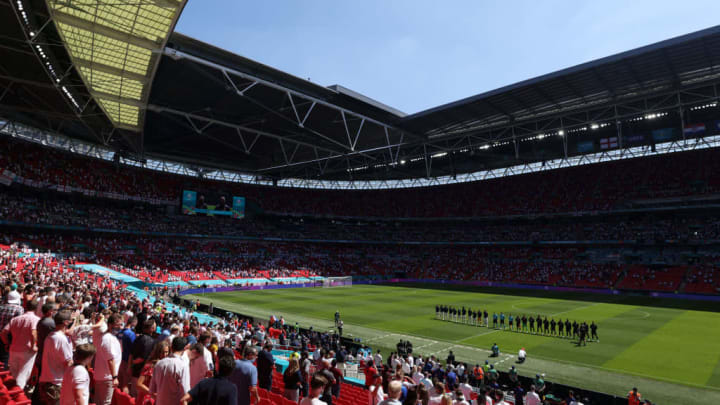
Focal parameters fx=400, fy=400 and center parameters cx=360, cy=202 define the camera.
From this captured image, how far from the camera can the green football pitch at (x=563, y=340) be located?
16.2 meters

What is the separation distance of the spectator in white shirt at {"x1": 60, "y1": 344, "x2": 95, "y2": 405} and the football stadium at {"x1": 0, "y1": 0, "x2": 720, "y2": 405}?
24 millimetres

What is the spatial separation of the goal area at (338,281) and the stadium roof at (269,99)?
668 inches

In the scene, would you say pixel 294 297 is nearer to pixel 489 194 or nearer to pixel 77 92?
pixel 77 92

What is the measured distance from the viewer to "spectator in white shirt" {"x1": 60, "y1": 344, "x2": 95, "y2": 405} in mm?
4270

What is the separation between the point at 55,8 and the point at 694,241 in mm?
59323

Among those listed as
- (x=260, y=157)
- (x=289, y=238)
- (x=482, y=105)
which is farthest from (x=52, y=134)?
(x=482, y=105)

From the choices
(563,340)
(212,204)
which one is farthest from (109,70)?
(212,204)

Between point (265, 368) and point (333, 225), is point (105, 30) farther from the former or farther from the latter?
point (333, 225)

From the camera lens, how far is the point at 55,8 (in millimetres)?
20000

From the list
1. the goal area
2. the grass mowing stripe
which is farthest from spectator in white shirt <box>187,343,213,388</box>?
the goal area

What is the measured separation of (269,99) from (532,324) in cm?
2887

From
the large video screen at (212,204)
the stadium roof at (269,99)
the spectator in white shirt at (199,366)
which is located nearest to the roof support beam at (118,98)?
the stadium roof at (269,99)

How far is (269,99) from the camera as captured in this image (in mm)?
37656

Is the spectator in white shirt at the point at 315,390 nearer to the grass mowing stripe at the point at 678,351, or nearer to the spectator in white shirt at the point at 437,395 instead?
the spectator in white shirt at the point at 437,395
